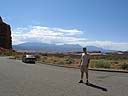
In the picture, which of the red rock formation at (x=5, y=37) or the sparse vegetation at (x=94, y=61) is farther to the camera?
the red rock formation at (x=5, y=37)

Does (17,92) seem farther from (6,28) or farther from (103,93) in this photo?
(6,28)

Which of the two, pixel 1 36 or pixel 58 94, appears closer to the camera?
pixel 58 94

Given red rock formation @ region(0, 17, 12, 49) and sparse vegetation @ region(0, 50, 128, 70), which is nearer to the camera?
sparse vegetation @ region(0, 50, 128, 70)

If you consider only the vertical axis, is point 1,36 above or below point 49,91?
above

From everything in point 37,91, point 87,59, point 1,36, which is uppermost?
point 1,36

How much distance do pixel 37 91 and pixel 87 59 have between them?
4440 millimetres

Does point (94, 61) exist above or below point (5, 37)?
below

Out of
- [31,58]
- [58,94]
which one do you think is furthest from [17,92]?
[31,58]

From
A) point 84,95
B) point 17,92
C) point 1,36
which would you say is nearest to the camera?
point 84,95

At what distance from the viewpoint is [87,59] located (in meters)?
17.3

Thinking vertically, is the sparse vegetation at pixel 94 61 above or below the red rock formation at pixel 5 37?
below

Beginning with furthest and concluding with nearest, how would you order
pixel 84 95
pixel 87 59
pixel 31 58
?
pixel 31 58 < pixel 87 59 < pixel 84 95

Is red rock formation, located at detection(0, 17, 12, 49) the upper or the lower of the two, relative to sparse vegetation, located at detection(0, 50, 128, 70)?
upper

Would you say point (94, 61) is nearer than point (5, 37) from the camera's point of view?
Yes
